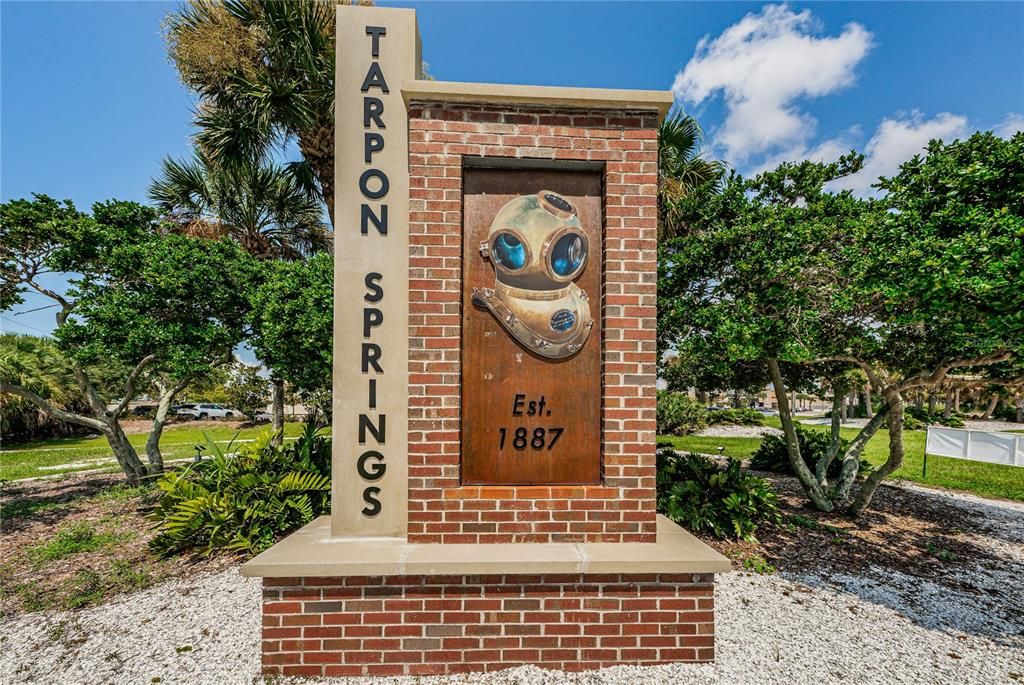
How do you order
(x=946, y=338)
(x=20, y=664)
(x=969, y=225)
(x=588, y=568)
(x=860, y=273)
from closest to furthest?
(x=588, y=568) < (x=20, y=664) < (x=969, y=225) < (x=860, y=273) < (x=946, y=338)

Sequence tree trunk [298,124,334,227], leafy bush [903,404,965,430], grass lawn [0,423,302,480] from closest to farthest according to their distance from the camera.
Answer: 1. tree trunk [298,124,334,227]
2. grass lawn [0,423,302,480]
3. leafy bush [903,404,965,430]

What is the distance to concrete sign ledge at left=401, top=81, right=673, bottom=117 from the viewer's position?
131 inches

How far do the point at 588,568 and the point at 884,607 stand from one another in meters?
3.26

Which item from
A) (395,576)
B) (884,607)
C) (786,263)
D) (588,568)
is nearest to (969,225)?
(786,263)

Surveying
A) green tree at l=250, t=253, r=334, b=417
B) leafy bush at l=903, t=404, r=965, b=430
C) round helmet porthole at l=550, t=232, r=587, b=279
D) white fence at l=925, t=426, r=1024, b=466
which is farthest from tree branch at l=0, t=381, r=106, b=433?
leafy bush at l=903, t=404, r=965, b=430

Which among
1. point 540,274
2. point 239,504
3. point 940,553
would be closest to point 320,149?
point 239,504

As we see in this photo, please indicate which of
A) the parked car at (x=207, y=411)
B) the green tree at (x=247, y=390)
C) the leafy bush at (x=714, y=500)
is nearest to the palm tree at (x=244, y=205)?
the leafy bush at (x=714, y=500)

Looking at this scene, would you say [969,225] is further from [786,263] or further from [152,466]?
[152,466]

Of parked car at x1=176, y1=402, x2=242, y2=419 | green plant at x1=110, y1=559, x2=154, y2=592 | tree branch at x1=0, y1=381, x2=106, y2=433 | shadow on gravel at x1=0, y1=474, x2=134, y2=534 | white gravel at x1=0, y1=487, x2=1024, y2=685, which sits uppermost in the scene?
tree branch at x1=0, y1=381, x2=106, y2=433

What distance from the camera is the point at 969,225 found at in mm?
4180

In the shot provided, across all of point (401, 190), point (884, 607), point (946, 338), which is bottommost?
point (884, 607)

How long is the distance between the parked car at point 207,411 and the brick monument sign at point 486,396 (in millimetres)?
31756

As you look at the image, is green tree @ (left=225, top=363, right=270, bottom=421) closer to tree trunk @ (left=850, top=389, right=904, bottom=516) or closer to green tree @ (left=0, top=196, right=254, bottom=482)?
green tree @ (left=0, top=196, right=254, bottom=482)

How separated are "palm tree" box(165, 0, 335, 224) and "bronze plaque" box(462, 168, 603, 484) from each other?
708cm
